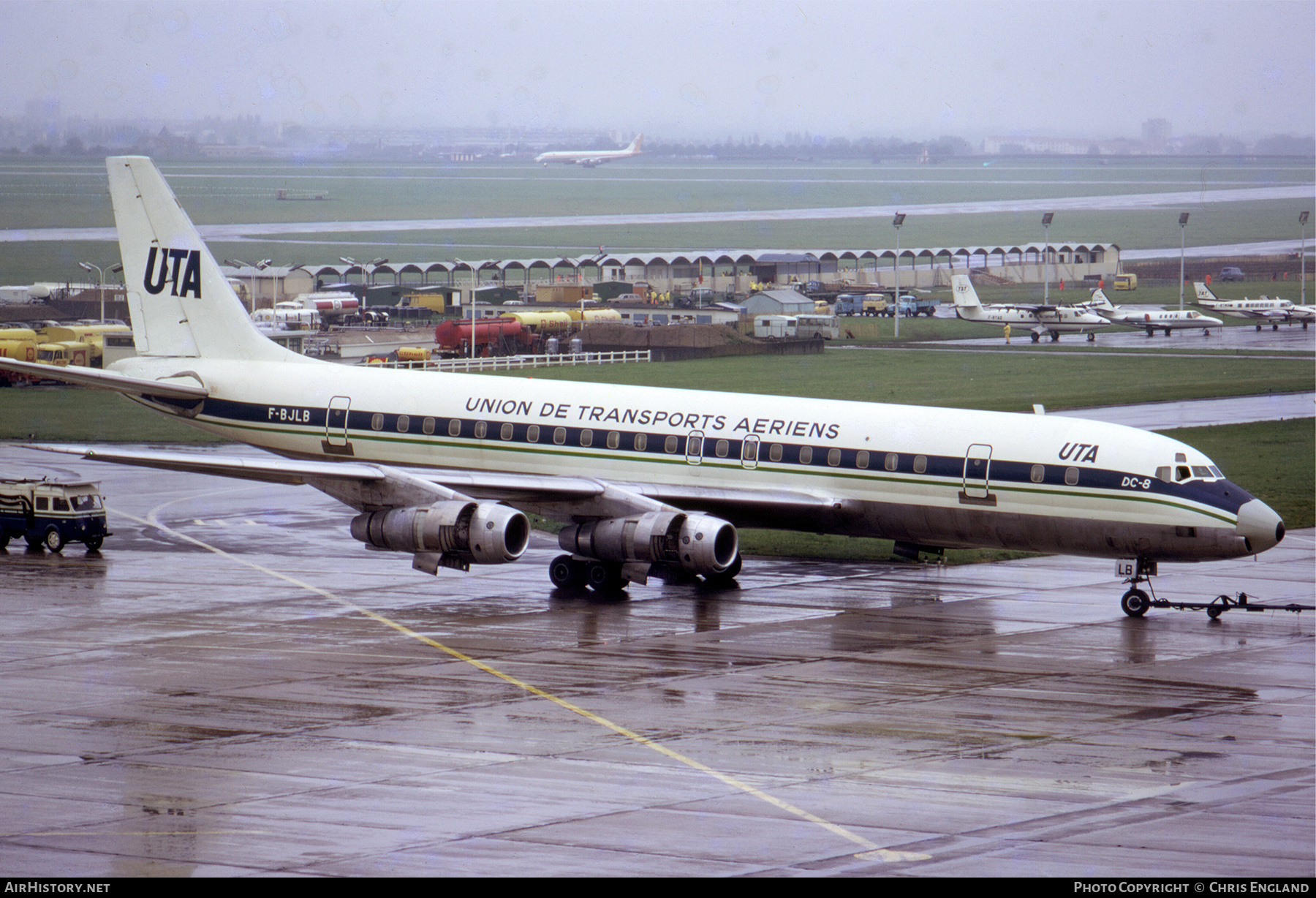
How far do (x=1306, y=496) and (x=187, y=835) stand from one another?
43.2 m

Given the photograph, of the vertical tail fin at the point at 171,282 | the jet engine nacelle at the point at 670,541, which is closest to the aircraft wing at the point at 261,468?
the jet engine nacelle at the point at 670,541

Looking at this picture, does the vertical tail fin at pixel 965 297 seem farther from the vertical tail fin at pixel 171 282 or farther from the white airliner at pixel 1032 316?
the vertical tail fin at pixel 171 282

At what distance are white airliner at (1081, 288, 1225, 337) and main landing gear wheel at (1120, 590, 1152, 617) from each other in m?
94.2

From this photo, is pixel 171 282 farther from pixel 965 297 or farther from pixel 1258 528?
pixel 965 297

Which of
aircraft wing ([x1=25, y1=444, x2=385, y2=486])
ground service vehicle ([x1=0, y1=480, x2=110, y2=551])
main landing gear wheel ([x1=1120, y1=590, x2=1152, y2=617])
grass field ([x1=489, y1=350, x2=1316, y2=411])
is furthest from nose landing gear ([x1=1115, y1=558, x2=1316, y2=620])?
grass field ([x1=489, y1=350, x2=1316, y2=411])

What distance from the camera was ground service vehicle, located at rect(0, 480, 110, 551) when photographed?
42.6 meters

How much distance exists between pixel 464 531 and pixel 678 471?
6.24 metres

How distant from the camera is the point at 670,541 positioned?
35.7m

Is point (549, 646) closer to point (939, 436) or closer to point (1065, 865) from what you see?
point (939, 436)

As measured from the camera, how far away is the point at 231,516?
164ft

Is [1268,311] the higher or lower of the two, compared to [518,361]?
higher

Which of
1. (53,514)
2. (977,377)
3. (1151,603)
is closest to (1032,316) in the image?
(977,377)

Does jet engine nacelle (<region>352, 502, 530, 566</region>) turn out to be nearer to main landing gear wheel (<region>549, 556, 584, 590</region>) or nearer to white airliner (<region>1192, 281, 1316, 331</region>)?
main landing gear wheel (<region>549, 556, 584, 590</region>)

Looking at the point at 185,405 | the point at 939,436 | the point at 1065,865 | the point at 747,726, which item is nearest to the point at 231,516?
the point at 185,405
